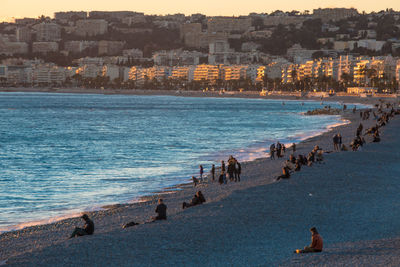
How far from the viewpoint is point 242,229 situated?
48.2 feet

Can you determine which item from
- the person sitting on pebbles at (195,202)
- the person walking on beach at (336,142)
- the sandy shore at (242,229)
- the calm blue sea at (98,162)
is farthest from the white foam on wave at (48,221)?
the person walking on beach at (336,142)

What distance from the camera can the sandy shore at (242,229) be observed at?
1227 cm

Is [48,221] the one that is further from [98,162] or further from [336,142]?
[336,142]

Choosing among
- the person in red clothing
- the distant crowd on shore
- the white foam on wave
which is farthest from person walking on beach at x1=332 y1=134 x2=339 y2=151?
the person in red clothing

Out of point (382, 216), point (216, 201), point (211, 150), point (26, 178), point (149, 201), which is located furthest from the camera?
→ point (211, 150)

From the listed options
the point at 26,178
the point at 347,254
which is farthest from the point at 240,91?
the point at 347,254

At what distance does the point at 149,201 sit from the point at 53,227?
389cm

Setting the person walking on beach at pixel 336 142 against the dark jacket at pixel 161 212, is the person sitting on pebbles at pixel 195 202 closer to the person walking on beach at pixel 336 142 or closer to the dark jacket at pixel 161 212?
the dark jacket at pixel 161 212

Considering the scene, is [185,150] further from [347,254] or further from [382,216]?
[347,254]

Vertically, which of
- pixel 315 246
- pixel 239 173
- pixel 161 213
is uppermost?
pixel 315 246

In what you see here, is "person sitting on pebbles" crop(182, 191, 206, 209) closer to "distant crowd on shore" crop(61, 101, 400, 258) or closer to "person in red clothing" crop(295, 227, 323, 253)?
"distant crowd on shore" crop(61, 101, 400, 258)

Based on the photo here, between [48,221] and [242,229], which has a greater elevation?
[242,229]

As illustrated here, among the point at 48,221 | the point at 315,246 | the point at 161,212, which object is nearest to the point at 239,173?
the point at 48,221

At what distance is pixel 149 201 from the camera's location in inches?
785
